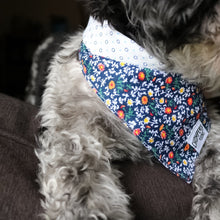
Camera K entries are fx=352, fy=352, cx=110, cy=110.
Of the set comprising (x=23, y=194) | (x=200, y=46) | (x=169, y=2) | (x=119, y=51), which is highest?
(x=169, y=2)

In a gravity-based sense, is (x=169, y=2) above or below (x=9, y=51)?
above

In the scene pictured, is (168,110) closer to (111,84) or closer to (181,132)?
(181,132)

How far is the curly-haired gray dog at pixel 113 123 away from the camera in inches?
44.9

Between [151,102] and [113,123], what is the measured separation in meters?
0.18

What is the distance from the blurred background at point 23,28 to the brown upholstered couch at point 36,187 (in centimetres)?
333

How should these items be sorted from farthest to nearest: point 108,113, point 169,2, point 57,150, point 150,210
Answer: point 108,113
point 57,150
point 150,210
point 169,2

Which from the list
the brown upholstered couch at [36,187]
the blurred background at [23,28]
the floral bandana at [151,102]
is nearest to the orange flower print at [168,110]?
the floral bandana at [151,102]

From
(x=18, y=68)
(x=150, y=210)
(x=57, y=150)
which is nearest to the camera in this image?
(x=150, y=210)

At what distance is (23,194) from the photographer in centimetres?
117

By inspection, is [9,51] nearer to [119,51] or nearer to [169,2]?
[119,51]

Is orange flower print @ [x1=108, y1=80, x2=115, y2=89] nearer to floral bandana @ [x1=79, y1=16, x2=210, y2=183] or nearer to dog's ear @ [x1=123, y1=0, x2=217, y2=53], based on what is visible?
Answer: floral bandana @ [x1=79, y1=16, x2=210, y2=183]

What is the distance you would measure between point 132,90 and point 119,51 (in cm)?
16

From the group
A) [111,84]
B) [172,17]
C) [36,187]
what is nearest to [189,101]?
[111,84]

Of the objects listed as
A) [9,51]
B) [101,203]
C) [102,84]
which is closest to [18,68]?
[9,51]
